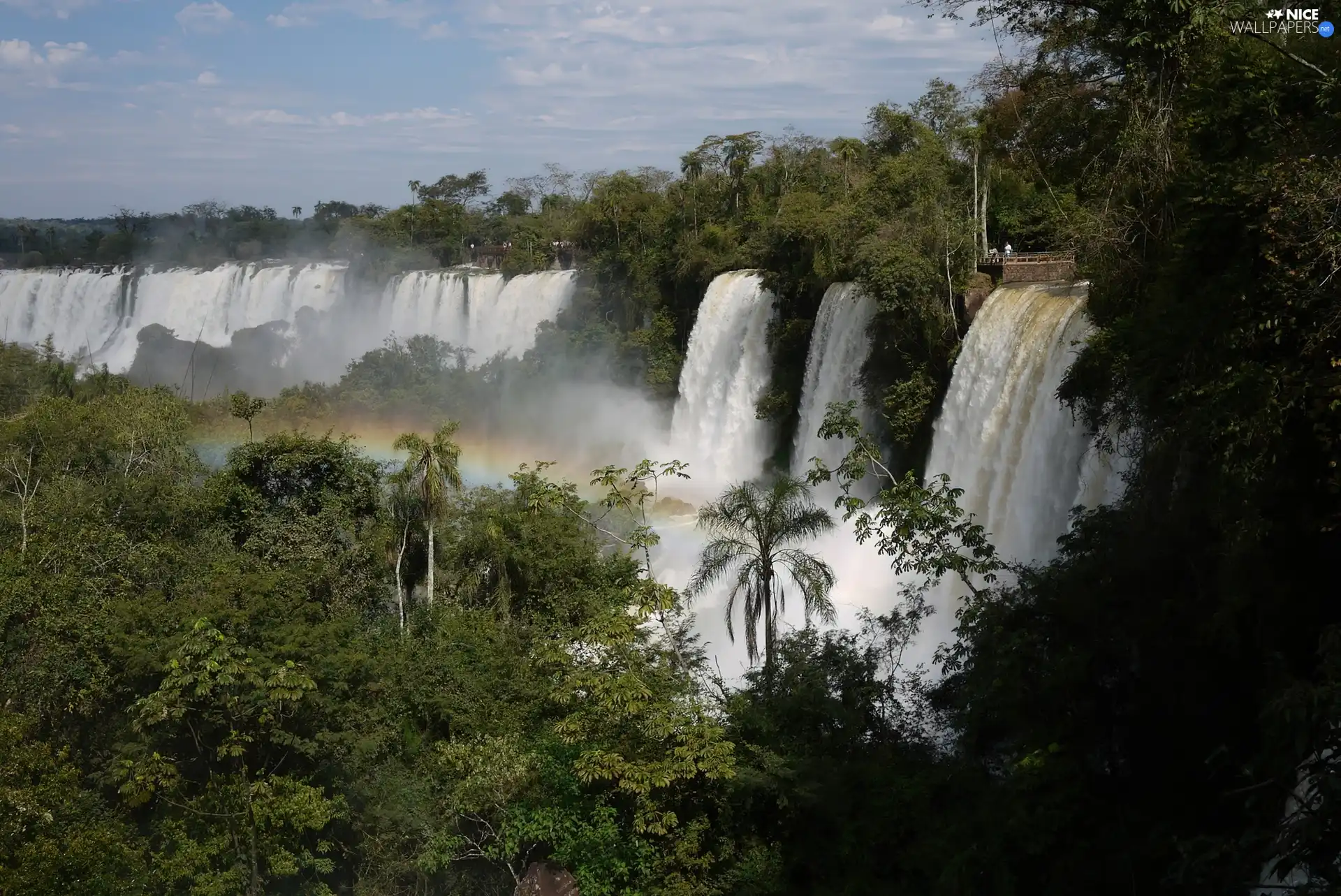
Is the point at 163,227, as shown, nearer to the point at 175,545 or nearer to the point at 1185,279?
the point at 175,545

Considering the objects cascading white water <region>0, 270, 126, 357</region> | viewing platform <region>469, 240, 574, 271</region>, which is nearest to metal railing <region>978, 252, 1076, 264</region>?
viewing platform <region>469, 240, 574, 271</region>

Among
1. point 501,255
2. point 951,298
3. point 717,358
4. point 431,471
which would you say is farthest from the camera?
point 501,255

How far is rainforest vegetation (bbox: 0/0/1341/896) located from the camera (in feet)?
27.6

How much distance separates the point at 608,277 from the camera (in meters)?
44.2

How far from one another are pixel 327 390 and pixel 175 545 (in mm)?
27249

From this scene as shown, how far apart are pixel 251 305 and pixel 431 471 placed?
40756 millimetres

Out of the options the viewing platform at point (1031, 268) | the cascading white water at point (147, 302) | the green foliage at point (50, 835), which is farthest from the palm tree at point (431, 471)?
the cascading white water at point (147, 302)

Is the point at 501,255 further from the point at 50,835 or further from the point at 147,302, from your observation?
the point at 50,835

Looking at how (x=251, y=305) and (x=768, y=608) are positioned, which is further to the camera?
(x=251, y=305)

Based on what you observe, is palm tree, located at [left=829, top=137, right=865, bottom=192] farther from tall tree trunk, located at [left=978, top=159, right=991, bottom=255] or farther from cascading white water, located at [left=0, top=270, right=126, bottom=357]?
cascading white water, located at [left=0, top=270, right=126, bottom=357]

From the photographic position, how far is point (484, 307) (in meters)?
46.6

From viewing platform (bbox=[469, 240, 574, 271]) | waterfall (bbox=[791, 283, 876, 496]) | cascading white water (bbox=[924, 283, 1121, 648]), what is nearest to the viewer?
cascading white water (bbox=[924, 283, 1121, 648])

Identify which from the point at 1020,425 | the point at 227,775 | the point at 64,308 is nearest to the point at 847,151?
the point at 1020,425

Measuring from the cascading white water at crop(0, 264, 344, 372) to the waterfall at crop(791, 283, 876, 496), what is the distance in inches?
1336
